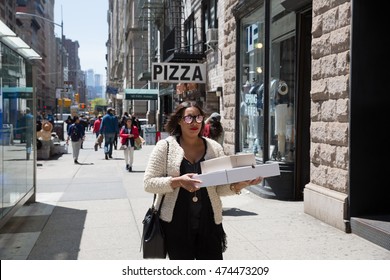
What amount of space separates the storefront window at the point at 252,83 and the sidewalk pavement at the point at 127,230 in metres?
1.63

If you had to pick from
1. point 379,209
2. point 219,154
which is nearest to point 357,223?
point 379,209

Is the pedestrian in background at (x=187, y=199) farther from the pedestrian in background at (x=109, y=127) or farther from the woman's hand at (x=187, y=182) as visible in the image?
the pedestrian in background at (x=109, y=127)

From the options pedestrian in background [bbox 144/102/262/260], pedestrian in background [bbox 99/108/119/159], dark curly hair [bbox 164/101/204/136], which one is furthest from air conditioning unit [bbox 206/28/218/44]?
pedestrian in background [bbox 144/102/262/260]

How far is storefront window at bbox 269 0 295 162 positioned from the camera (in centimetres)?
965

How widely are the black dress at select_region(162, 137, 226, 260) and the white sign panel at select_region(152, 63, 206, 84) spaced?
382 inches

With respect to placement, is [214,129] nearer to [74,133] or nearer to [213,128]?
[213,128]

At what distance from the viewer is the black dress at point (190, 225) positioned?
361 centimetres

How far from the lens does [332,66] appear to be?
7133 mm

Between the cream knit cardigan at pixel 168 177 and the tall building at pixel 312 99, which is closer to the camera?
the cream knit cardigan at pixel 168 177

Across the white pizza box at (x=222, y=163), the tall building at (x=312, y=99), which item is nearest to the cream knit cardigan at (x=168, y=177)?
the white pizza box at (x=222, y=163)

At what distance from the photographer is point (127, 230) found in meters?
7.12

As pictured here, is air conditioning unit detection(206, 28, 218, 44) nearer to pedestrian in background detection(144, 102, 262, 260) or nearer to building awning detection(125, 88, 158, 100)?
pedestrian in background detection(144, 102, 262, 260)

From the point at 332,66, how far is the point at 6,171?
16.2ft

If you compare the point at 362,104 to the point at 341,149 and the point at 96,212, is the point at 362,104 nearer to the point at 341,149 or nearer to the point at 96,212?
the point at 341,149
